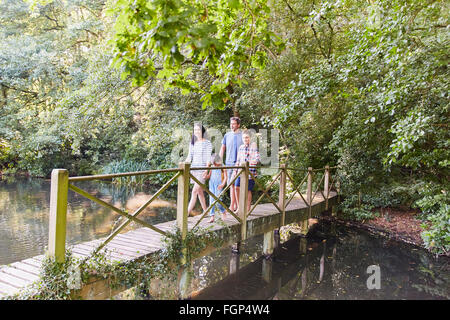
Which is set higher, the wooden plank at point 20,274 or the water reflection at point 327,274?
the wooden plank at point 20,274

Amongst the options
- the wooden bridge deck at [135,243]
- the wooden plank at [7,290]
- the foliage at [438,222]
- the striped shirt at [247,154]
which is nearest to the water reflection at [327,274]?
the foliage at [438,222]

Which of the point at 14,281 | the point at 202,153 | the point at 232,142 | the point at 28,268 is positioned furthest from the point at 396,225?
the point at 14,281

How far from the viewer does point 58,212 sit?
2664 mm

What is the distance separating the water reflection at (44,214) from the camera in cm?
669

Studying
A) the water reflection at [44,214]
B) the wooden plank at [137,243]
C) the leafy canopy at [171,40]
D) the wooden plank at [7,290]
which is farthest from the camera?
the water reflection at [44,214]

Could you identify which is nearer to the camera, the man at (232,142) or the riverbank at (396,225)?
the man at (232,142)

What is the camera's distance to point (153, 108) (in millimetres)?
11602

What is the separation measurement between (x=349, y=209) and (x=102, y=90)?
28.4 feet

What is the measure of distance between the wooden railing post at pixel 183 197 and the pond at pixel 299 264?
3.26 feet

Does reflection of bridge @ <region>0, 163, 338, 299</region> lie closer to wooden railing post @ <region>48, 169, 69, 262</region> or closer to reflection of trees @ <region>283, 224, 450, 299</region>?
wooden railing post @ <region>48, 169, 69, 262</region>

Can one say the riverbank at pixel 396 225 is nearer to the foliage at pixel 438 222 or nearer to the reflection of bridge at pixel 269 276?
the foliage at pixel 438 222

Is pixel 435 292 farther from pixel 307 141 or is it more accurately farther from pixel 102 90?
pixel 102 90

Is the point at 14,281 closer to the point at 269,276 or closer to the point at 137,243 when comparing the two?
the point at 137,243

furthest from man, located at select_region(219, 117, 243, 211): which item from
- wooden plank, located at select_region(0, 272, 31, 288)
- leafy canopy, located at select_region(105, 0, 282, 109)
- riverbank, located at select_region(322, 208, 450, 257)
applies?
riverbank, located at select_region(322, 208, 450, 257)
